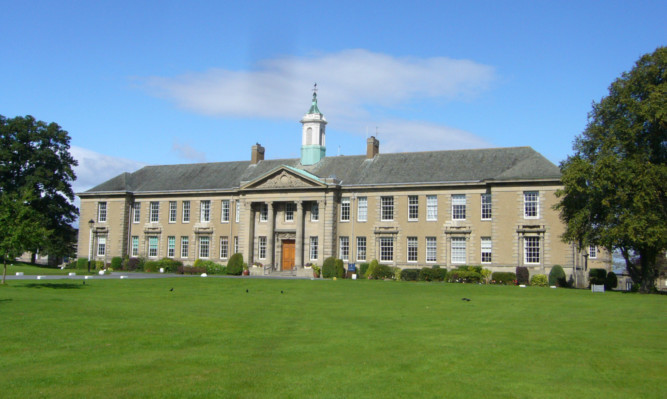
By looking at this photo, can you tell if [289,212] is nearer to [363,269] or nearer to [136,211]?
[363,269]

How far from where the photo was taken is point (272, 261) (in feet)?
191

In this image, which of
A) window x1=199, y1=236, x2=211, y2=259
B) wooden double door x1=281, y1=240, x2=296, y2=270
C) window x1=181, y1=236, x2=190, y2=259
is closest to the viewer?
wooden double door x1=281, y1=240, x2=296, y2=270

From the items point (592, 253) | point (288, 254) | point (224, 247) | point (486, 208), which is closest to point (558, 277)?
point (592, 253)

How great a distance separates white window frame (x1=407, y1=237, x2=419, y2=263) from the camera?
178 feet

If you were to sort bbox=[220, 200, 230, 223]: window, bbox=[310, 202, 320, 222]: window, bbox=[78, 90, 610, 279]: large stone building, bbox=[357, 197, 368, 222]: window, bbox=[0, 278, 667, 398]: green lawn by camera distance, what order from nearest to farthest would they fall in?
bbox=[0, 278, 667, 398]: green lawn → bbox=[78, 90, 610, 279]: large stone building → bbox=[357, 197, 368, 222]: window → bbox=[310, 202, 320, 222]: window → bbox=[220, 200, 230, 223]: window

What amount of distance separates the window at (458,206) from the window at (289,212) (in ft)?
47.7

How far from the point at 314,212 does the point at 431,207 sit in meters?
10.4

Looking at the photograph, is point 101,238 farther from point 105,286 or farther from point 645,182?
point 645,182

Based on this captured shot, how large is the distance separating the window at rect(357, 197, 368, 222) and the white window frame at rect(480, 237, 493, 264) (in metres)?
10.2

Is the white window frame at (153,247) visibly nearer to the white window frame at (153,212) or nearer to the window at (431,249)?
the white window frame at (153,212)

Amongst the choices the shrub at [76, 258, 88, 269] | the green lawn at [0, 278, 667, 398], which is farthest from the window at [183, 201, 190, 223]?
the green lawn at [0, 278, 667, 398]

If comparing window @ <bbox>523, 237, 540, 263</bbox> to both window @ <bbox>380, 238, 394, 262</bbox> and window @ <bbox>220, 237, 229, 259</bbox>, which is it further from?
window @ <bbox>220, 237, 229, 259</bbox>

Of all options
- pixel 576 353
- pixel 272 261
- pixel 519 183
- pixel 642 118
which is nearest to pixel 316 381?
pixel 576 353

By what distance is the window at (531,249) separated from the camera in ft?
161
